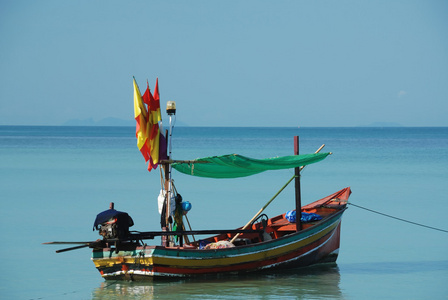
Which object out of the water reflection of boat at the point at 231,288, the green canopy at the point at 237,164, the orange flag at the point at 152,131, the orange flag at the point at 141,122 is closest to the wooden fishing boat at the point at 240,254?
the water reflection of boat at the point at 231,288

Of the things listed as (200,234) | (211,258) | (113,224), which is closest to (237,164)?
(200,234)

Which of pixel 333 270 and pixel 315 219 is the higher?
pixel 315 219

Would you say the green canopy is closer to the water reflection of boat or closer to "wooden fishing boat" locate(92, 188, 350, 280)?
"wooden fishing boat" locate(92, 188, 350, 280)

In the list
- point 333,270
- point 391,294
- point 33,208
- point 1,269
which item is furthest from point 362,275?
point 33,208

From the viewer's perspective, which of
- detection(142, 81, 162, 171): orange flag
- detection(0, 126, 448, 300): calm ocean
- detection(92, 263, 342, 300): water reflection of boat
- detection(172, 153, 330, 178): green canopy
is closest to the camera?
detection(92, 263, 342, 300): water reflection of boat

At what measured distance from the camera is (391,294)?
12.9 metres

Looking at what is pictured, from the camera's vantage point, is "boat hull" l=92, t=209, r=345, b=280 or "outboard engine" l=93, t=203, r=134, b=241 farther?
"boat hull" l=92, t=209, r=345, b=280

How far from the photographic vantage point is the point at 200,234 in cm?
1393

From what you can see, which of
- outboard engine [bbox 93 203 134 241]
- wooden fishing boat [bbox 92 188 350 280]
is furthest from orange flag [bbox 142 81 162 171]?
wooden fishing boat [bbox 92 188 350 280]

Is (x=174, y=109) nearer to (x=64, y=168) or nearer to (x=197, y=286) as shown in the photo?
(x=197, y=286)

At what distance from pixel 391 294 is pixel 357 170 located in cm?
2758

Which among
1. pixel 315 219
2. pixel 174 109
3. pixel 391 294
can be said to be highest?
pixel 174 109

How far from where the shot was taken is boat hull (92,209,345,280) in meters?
12.7

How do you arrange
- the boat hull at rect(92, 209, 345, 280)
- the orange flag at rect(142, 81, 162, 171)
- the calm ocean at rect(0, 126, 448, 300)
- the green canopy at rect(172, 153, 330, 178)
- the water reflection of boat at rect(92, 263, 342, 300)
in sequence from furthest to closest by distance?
the orange flag at rect(142, 81, 162, 171), the green canopy at rect(172, 153, 330, 178), the calm ocean at rect(0, 126, 448, 300), the boat hull at rect(92, 209, 345, 280), the water reflection of boat at rect(92, 263, 342, 300)
